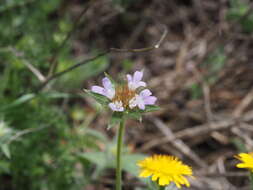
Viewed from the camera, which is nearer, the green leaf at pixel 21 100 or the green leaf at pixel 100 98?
the green leaf at pixel 100 98

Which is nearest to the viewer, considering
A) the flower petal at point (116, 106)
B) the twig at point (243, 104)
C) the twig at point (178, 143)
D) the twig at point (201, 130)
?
the flower petal at point (116, 106)

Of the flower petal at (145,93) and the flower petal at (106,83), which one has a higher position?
the flower petal at (106,83)

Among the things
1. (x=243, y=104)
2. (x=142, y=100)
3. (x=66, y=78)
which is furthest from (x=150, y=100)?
(x=243, y=104)

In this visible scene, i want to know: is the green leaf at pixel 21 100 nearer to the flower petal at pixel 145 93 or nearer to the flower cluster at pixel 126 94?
the flower cluster at pixel 126 94

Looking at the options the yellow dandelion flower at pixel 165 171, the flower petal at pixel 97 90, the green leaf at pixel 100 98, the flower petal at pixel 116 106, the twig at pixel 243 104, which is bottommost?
the yellow dandelion flower at pixel 165 171

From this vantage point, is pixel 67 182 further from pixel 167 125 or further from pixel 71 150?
pixel 167 125

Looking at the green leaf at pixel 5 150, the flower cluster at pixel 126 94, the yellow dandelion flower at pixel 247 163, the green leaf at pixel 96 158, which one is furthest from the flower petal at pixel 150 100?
the green leaf at pixel 96 158

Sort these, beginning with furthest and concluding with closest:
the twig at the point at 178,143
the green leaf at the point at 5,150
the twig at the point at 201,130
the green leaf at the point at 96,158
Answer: the twig at the point at 201,130 → the twig at the point at 178,143 → the green leaf at the point at 96,158 → the green leaf at the point at 5,150
